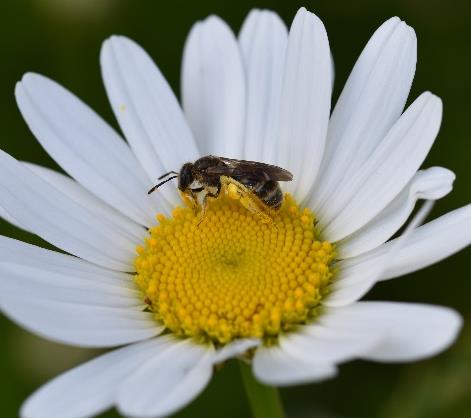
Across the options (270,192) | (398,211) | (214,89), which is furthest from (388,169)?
(214,89)

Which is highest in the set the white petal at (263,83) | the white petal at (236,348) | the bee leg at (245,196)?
the white petal at (263,83)

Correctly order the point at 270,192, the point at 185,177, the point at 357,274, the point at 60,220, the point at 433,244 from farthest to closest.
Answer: the point at 185,177 < the point at 60,220 < the point at 270,192 < the point at 357,274 < the point at 433,244

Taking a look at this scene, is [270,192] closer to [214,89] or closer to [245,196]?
[245,196]

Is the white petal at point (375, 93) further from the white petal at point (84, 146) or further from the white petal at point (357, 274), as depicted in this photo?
the white petal at point (84, 146)

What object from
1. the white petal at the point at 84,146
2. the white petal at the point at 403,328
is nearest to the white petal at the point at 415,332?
the white petal at the point at 403,328

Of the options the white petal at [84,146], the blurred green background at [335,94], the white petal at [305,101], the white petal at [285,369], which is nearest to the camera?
the white petal at [285,369]

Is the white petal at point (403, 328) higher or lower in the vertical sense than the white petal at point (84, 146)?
lower

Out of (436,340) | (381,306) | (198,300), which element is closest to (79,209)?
(198,300)
